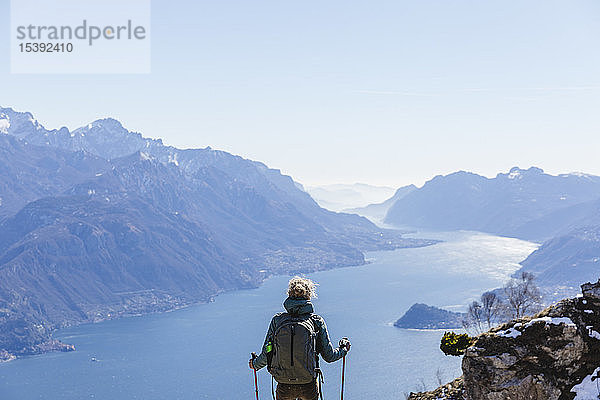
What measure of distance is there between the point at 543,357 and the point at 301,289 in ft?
25.3

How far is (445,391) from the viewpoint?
51.8 ft

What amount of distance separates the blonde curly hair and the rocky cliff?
7.21 meters

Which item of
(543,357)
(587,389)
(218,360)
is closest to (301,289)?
(543,357)

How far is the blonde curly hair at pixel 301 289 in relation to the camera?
616cm

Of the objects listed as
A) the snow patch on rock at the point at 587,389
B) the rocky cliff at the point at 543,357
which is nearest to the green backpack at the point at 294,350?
the rocky cliff at the point at 543,357

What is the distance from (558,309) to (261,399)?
92273 mm

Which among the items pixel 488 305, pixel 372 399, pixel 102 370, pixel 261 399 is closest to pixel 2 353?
pixel 102 370

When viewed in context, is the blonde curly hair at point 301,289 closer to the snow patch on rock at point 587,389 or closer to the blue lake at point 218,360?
the snow patch on rock at point 587,389

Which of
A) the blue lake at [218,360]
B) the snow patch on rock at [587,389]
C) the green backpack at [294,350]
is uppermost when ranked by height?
the green backpack at [294,350]

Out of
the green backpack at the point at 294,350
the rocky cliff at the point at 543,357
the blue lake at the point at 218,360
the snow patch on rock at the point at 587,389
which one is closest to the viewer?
the green backpack at the point at 294,350

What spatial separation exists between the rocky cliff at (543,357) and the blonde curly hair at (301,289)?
7205 millimetres

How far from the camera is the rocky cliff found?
10.9 m

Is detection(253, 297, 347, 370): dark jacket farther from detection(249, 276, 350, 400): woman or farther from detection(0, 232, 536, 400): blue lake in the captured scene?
detection(0, 232, 536, 400): blue lake

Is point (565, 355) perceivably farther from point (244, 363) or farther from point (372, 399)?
point (244, 363)
